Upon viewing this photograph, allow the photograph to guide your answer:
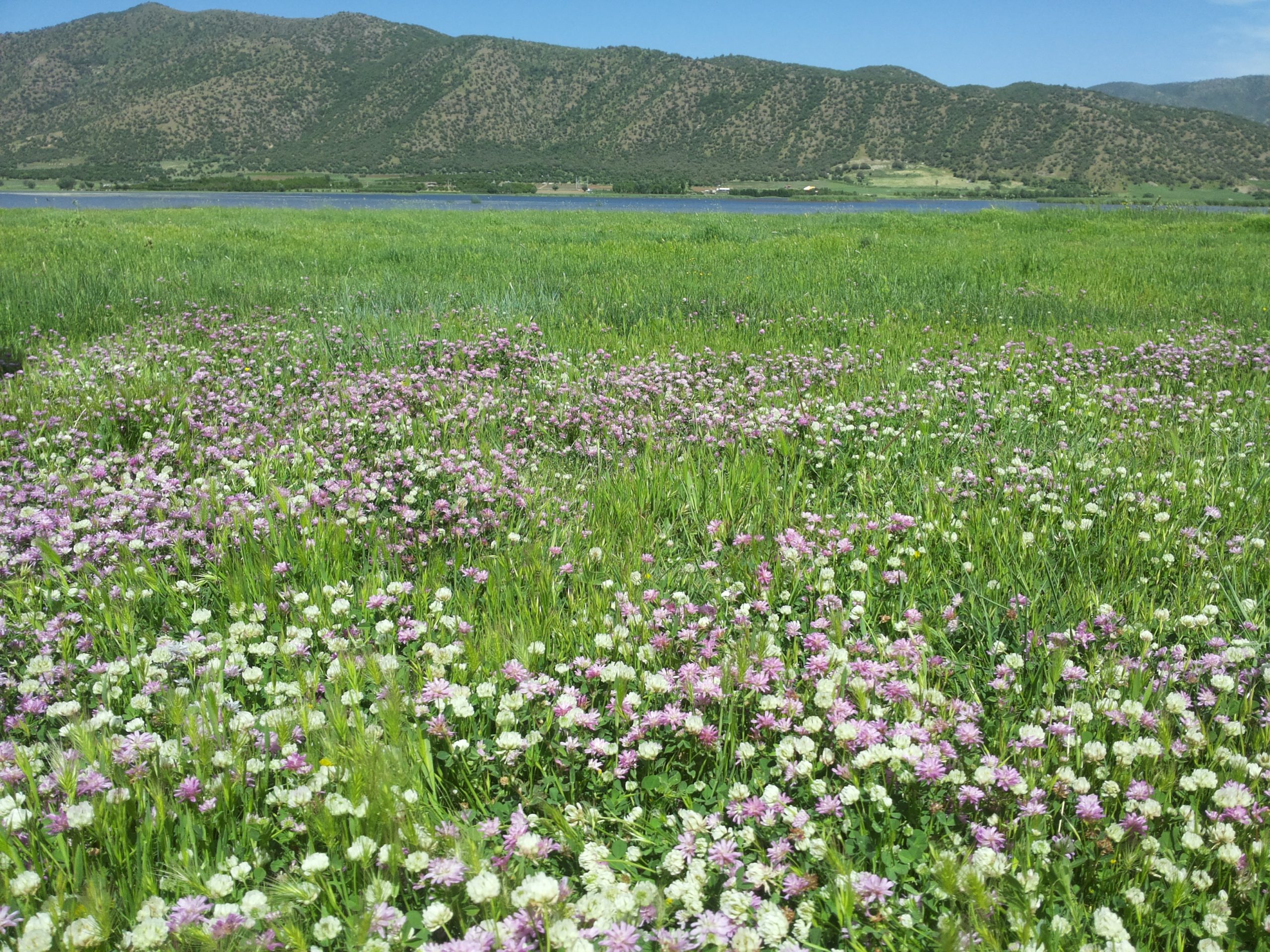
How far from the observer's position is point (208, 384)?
6.42m

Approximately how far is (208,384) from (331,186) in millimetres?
141624

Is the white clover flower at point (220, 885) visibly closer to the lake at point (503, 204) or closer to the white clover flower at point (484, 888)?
the white clover flower at point (484, 888)

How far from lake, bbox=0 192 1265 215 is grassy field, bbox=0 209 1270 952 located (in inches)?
1096

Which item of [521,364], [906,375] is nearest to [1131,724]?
[906,375]

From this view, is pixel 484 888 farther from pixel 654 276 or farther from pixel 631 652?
pixel 654 276

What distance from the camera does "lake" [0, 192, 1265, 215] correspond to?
119 feet

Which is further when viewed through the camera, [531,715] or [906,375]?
[906,375]

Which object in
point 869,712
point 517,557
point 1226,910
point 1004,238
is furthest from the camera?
point 1004,238

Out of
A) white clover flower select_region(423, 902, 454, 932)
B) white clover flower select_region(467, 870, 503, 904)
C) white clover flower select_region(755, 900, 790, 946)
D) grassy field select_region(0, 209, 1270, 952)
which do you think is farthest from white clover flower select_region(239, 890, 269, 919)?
white clover flower select_region(755, 900, 790, 946)

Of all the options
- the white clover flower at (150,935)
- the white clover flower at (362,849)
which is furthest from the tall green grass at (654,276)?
the white clover flower at (150,935)

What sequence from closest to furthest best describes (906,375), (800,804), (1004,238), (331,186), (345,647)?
(800,804)
(345,647)
(906,375)
(1004,238)
(331,186)

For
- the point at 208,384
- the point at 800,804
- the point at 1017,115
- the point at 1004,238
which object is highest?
the point at 1017,115

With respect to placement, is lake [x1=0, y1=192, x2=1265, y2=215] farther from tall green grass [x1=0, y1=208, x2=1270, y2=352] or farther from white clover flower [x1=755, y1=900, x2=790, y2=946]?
white clover flower [x1=755, y1=900, x2=790, y2=946]

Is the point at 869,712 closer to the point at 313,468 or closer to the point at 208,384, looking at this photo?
the point at 313,468
